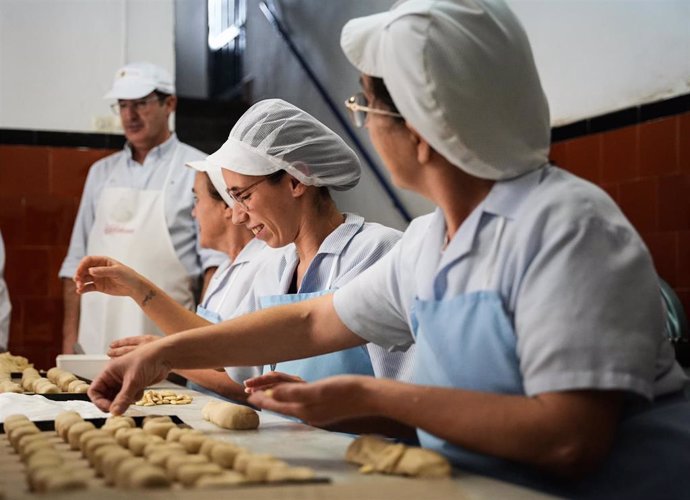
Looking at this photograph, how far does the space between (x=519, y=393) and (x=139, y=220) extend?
3.29 m

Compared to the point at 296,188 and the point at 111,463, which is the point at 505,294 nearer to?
the point at 111,463

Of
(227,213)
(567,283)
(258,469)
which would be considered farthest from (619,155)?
(258,469)

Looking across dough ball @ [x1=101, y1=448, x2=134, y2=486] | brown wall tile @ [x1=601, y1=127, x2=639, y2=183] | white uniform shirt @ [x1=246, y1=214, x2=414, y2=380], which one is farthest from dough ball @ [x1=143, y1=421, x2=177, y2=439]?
brown wall tile @ [x1=601, y1=127, x2=639, y2=183]

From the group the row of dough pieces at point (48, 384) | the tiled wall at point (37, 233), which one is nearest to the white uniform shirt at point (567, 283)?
the row of dough pieces at point (48, 384)

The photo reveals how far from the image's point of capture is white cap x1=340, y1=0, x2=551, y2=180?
1315 millimetres

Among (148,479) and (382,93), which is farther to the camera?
(382,93)

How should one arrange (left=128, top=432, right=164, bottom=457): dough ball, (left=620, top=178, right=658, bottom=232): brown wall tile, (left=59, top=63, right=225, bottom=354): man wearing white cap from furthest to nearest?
(left=59, top=63, right=225, bottom=354): man wearing white cap
(left=620, top=178, right=658, bottom=232): brown wall tile
(left=128, top=432, right=164, bottom=457): dough ball

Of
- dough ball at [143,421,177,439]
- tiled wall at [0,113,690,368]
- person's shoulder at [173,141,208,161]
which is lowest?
tiled wall at [0,113,690,368]

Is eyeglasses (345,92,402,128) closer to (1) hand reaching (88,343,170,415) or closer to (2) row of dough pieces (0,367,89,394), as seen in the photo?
(1) hand reaching (88,343,170,415)

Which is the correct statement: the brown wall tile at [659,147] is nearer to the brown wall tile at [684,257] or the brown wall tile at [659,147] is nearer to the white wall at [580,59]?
the white wall at [580,59]

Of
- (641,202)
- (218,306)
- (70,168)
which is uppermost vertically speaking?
(641,202)

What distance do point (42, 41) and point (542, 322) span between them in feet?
13.9

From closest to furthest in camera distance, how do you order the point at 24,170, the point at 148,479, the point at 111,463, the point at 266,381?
the point at 148,479 → the point at 111,463 → the point at 266,381 → the point at 24,170

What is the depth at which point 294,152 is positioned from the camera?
235cm
